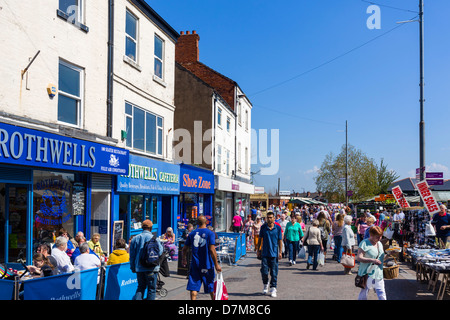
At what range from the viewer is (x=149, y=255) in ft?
24.5

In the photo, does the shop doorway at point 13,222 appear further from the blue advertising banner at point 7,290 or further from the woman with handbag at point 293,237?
the woman with handbag at point 293,237

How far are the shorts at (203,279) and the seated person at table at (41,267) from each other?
2.53 meters

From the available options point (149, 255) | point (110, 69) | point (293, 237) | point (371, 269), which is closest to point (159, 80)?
point (110, 69)

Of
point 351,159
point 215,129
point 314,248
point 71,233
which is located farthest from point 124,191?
point 351,159

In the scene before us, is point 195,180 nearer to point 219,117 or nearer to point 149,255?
point 219,117

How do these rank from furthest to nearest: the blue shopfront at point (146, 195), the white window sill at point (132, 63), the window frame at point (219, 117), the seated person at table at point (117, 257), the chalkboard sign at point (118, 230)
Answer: the window frame at point (219, 117), the white window sill at point (132, 63), the blue shopfront at point (146, 195), the chalkboard sign at point (118, 230), the seated person at table at point (117, 257)

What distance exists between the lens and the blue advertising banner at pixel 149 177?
13.7m

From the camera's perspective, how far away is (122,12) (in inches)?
546

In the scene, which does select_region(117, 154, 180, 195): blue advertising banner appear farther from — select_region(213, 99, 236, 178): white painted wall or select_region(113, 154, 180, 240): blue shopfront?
select_region(213, 99, 236, 178): white painted wall

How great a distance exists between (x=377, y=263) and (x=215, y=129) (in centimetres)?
1900

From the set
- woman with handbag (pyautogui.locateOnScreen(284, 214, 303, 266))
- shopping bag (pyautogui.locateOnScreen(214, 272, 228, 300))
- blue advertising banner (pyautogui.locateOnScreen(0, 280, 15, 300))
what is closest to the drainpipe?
woman with handbag (pyautogui.locateOnScreen(284, 214, 303, 266))

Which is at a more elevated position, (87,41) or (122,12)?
(122,12)

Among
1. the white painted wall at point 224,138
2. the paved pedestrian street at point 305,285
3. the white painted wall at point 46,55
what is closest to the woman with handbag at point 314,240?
the paved pedestrian street at point 305,285
